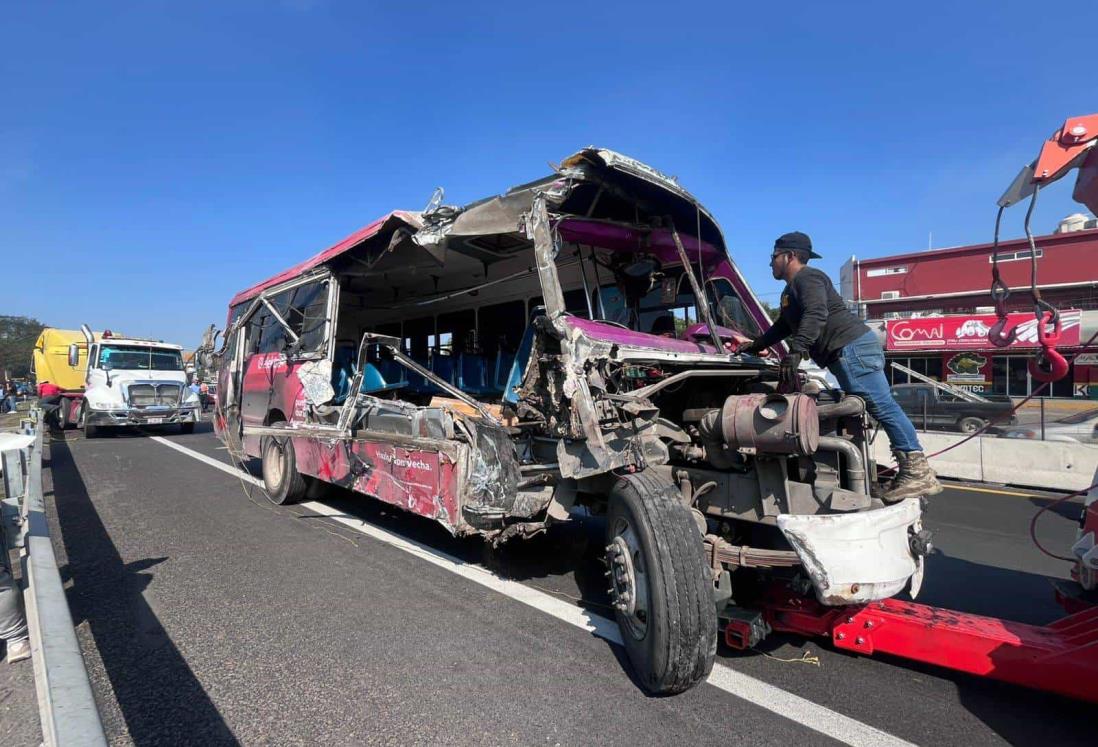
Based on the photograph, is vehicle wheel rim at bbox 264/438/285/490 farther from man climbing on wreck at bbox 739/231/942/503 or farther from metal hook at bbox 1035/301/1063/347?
metal hook at bbox 1035/301/1063/347

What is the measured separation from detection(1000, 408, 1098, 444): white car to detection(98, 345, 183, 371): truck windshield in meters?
19.9

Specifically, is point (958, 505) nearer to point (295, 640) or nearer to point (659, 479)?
Answer: point (659, 479)

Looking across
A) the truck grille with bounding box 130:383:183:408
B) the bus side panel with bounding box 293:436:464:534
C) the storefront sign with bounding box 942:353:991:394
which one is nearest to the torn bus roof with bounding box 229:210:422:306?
the bus side panel with bounding box 293:436:464:534

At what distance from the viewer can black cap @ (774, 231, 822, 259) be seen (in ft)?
12.8

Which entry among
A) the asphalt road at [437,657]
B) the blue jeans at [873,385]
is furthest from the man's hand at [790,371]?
the asphalt road at [437,657]

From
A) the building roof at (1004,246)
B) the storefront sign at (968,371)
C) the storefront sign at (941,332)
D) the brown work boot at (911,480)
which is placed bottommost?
the brown work boot at (911,480)

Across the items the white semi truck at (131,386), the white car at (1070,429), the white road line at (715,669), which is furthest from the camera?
the white semi truck at (131,386)

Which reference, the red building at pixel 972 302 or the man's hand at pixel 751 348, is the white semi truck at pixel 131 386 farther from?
the red building at pixel 972 302

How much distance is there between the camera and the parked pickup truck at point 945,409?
15.7 metres

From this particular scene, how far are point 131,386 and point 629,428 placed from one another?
17117mm

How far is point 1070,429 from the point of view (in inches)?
391

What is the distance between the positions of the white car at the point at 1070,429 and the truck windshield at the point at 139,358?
19.9m

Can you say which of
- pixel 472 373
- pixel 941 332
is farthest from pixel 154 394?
pixel 941 332

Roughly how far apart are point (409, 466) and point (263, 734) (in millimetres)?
2250
